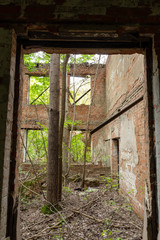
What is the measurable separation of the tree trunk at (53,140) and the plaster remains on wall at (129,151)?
2.13 metres

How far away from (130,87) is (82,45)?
443 centimetres

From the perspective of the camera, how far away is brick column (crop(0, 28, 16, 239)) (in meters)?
1.60

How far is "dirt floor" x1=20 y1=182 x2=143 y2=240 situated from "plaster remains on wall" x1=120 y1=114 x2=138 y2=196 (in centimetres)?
69

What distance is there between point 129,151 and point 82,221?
244 cm

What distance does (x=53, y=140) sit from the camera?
4.77 meters

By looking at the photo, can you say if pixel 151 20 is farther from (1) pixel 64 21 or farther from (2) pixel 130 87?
(2) pixel 130 87

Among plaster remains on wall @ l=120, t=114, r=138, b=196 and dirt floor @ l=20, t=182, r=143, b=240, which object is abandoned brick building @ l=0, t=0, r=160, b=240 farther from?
plaster remains on wall @ l=120, t=114, r=138, b=196

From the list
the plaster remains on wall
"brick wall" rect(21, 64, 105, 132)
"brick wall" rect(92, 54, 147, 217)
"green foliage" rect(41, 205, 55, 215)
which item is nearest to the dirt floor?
"green foliage" rect(41, 205, 55, 215)

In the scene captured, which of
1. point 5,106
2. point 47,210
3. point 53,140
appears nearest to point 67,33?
point 5,106

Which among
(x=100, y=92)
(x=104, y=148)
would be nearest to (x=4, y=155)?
(x=104, y=148)

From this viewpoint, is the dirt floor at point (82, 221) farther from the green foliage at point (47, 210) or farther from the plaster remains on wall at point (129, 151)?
the plaster remains on wall at point (129, 151)

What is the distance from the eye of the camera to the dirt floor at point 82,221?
3.36 metres

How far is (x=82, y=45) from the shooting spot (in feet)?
6.95

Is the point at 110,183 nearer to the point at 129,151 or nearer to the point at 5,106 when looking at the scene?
the point at 129,151
